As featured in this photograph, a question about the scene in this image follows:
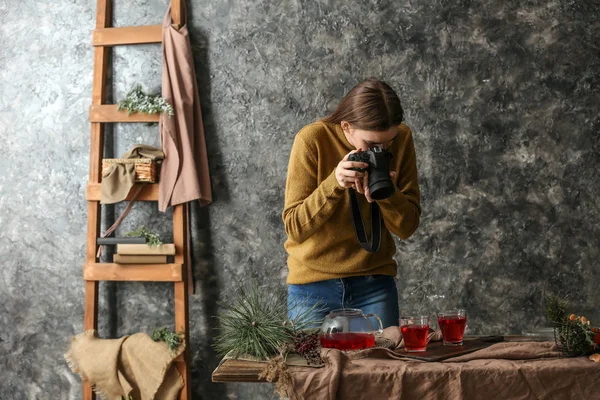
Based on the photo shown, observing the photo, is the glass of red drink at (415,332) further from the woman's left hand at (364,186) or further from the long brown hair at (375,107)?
the long brown hair at (375,107)

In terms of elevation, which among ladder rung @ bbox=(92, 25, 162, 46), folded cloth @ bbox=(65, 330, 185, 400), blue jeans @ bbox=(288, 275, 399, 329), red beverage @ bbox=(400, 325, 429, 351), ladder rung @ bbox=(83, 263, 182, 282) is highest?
ladder rung @ bbox=(92, 25, 162, 46)

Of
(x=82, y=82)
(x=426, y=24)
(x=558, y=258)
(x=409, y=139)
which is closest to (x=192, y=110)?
(x=82, y=82)

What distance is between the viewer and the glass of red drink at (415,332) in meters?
1.67

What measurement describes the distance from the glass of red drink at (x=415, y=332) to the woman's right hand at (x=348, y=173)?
1.43ft

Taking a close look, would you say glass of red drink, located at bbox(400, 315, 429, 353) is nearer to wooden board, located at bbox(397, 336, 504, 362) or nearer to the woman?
wooden board, located at bbox(397, 336, 504, 362)

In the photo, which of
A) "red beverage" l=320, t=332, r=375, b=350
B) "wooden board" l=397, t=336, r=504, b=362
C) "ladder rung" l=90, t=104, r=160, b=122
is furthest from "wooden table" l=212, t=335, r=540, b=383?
"ladder rung" l=90, t=104, r=160, b=122

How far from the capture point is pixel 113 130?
3.66 m

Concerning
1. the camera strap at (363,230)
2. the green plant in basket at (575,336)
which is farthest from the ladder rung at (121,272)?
the green plant in basket at (575,336)

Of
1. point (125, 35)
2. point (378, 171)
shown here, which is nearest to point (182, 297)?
point (125, 35)

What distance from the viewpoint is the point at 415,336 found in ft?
5.49

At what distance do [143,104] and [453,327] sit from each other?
2.22 metres

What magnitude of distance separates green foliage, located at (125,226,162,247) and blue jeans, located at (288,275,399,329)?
1.36 meters

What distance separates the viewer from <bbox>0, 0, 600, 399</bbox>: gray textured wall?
11.2 feet

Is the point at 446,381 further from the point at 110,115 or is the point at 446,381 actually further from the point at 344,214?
the point at 110,115
